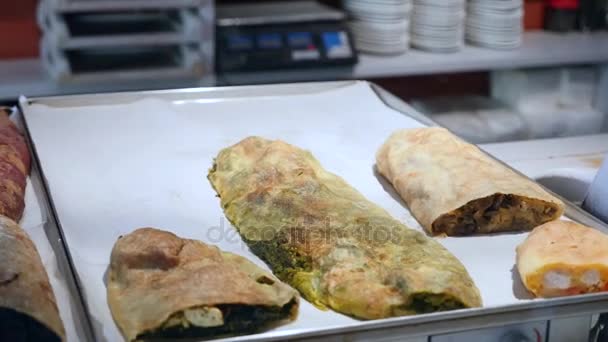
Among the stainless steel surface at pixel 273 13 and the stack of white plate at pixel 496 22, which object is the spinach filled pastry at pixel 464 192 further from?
the stack of white plate at pixel 496 22

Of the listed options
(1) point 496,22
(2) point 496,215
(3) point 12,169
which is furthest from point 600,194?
(1) point 496,22

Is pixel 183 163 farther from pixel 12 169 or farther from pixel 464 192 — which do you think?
pixel 464 192

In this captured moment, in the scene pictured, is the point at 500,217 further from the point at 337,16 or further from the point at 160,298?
the point at 337,16

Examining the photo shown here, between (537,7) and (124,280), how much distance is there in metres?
3.09

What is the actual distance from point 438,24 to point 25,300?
2.44m

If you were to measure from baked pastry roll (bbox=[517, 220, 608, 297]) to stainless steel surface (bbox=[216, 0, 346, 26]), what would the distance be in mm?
1822

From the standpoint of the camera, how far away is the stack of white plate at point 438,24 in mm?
3111

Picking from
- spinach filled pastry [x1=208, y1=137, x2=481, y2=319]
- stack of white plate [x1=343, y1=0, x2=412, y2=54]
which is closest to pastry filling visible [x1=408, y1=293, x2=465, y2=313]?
spinach filled pastry [x1=208, y1=137, x2=481, y2=319]

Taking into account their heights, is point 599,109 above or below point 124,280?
below

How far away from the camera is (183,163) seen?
1.67 metres

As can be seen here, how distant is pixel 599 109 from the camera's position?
10.4 ft

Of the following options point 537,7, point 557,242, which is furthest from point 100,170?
point 537,7

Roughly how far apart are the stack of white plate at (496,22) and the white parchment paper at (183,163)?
128cm

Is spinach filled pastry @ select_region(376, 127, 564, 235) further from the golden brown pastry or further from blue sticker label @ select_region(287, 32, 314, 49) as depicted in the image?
blue sticker label @ select_region(287, 32, 314, 49)
